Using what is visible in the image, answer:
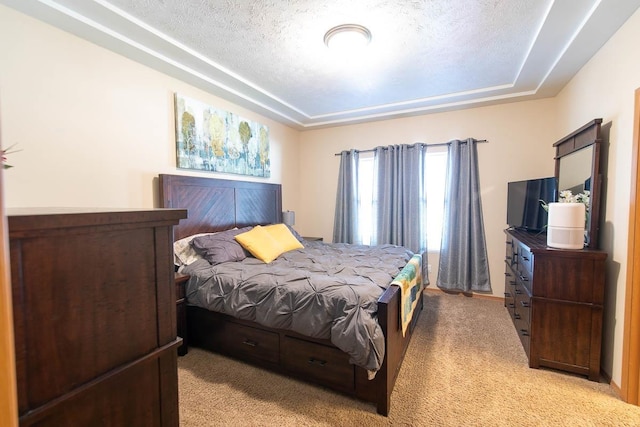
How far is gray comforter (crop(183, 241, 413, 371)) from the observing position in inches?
68.1

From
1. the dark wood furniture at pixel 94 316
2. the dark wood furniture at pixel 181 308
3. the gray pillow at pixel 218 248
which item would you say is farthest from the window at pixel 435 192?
the dark wood furniture at pixel 94 316

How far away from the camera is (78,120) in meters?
2.20

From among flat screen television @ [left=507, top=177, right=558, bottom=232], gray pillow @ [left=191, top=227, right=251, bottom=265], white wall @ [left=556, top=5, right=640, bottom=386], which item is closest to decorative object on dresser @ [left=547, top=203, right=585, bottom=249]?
white wall @ [left=556, top=5, right=640, bottom=386]

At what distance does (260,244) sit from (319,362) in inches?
56.3

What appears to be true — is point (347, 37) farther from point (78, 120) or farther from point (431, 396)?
point (431, 396)

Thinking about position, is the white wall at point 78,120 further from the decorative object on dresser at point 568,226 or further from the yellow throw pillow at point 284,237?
the decorative object on dresser at point 568,226

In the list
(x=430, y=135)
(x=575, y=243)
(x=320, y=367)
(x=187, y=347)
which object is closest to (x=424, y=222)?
(x=430, y=135)

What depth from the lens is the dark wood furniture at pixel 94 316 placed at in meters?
0.63

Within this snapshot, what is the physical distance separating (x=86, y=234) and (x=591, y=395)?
3001mm

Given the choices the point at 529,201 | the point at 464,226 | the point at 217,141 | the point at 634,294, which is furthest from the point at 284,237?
the point at 634,294

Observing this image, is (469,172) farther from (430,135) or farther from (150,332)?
(150,332)

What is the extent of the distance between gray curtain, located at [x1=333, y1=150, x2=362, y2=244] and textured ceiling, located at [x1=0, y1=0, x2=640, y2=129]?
1.19 meters

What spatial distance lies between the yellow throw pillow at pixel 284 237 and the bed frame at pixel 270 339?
A: 21.6 inches

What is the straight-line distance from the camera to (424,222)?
410cm
